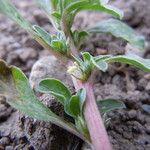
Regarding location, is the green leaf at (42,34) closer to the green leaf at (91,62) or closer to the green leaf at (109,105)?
the green leaf at (91,62)

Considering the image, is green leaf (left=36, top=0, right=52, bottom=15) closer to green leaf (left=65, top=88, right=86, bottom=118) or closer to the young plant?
the young plant

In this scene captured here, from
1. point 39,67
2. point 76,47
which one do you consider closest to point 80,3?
point 76,47

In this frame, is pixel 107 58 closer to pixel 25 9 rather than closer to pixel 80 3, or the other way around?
pixel 80 3

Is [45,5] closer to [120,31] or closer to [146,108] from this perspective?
[120,31]

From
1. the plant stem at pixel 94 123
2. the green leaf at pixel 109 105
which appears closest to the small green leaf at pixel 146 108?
the green leaf at pixel 109 105

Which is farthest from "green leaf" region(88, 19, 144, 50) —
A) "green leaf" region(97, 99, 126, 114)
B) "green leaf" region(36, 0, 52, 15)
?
"green leaf" region(97, 99, 126, 114)
